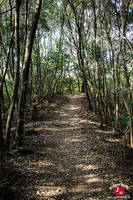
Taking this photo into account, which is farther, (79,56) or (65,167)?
(79,56)

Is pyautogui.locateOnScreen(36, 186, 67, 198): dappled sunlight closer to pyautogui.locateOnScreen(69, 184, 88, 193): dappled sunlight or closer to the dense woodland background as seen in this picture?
pyautogui.locateOnScreen(69, 184, 88, 193): dappled sunlight

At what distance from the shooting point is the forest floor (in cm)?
382

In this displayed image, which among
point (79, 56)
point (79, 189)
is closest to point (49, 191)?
point (79, 189)

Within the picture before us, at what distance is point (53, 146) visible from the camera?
6.85 m

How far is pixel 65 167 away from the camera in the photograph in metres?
5.20

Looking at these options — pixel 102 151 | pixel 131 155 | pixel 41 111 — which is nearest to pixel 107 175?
pixel 102 151

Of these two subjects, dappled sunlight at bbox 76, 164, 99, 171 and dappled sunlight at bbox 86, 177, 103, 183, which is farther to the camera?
dappled sunlight at bbox 76, 164, 99, 171

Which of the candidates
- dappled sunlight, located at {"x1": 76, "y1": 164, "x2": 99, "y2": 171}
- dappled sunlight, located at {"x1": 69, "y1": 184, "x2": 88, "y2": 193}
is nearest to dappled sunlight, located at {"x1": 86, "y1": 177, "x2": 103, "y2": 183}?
dappled sunlight, located at {"x1": 69, "y1": 184, "x2": 88, "y2": 193}

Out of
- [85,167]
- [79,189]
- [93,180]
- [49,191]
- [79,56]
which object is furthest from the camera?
[79,56]

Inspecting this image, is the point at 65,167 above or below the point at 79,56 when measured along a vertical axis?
below

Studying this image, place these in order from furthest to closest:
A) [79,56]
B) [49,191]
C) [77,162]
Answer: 1. [79,56]
2. [77,162]
3. [49,191]

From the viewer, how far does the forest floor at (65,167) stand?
3823 mm

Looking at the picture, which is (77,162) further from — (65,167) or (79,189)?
(79,189)

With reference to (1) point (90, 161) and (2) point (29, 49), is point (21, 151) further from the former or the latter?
(2) point (29, 49)
